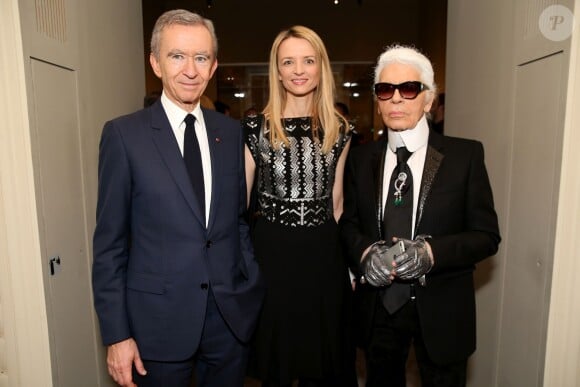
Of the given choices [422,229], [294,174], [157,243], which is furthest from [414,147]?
[157,243]

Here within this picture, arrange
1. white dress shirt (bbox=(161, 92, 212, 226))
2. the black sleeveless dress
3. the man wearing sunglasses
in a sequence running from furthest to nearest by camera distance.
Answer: the black sleeveless dress
the man wearing sunglasses
white dress shirt (bbox=(161, 92, 212, 226))

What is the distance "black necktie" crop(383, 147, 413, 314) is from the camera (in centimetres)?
184

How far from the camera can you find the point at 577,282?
1.76 m

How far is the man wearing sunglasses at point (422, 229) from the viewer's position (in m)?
1.79

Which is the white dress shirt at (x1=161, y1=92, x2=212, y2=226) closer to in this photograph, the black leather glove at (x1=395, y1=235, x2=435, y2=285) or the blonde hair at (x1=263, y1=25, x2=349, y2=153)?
the blonde hair at (x1=263, y1=25, x2=349, y2=153)

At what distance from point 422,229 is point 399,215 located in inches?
4.1

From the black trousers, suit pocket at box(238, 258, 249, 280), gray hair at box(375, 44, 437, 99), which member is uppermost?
gray hair at box(375, 44, 437, 99)

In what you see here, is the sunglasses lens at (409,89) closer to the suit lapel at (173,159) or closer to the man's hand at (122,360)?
the suit lapel at (173,159)

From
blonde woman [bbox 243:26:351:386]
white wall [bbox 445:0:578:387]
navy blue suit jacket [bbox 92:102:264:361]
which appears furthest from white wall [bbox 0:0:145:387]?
white wall [bbox 445:0:578:387]

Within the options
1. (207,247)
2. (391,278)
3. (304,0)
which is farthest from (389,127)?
(304,0)

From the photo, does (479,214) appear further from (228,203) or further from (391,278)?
(228,203)

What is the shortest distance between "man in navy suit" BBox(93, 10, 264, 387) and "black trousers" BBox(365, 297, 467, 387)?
58 centimetres

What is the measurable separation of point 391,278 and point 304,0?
8.72 meters

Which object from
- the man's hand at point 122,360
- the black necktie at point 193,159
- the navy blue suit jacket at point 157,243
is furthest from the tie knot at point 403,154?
the man's hand at point 122,360
